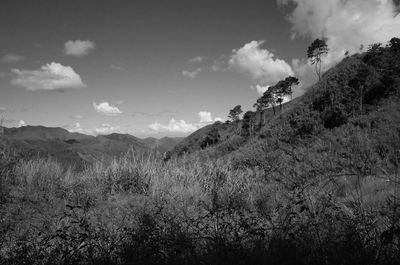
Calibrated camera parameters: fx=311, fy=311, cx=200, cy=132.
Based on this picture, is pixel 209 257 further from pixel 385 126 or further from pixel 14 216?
pixel 385 126

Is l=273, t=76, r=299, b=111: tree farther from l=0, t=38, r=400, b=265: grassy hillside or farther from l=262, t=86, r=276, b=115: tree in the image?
l=0, t=38, r=400, b=265: grassy hillside

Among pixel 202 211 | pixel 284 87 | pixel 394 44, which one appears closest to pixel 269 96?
pixel 284 87

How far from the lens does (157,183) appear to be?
7641 millimetres

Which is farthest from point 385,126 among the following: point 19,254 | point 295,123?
point 19,254

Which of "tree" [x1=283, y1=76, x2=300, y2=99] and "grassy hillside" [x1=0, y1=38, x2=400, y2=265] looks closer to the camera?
"grassy hillside" [x1=0, y1=38, x2=400, y2=265]

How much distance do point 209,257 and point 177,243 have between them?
59 cm

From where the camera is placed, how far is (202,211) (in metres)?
6.12

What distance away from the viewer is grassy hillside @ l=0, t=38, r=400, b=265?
10.3 ft

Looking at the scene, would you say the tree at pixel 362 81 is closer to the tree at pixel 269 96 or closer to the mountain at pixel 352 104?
the mountain at pixel 352 104

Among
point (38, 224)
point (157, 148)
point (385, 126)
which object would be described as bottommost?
point (38, 224)

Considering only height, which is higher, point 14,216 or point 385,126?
point 385,126

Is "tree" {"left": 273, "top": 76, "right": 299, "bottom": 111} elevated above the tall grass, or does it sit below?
above

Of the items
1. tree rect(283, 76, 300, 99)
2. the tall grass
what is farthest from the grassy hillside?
tree rect(283, 76, 300, 99)

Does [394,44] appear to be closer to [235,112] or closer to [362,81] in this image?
[362,81]
